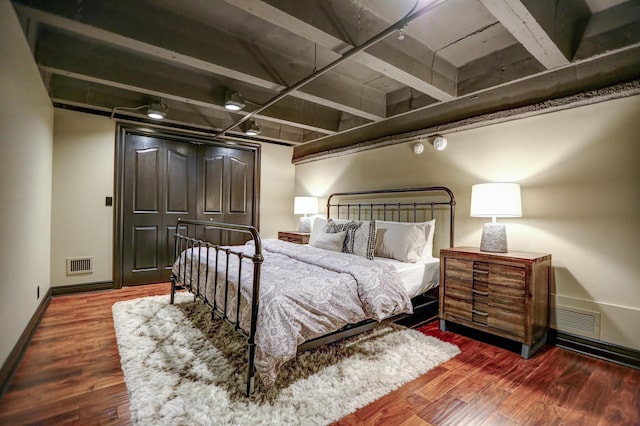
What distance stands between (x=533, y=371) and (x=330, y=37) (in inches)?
106

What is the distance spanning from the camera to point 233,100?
3227mm

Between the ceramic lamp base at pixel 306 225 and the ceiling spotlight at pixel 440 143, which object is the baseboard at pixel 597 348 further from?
the ceramic lamp base at pixel 306 225

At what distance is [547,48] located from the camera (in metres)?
2.10

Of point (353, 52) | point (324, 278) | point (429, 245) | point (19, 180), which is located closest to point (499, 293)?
point (429, 245)

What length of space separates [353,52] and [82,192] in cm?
369

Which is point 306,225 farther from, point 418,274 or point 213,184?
point 418,274

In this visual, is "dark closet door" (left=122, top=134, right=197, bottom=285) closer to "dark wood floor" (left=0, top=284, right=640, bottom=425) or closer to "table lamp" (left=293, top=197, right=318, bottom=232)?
"table lamp" (left=293, top=197, right=318, bottom=232)

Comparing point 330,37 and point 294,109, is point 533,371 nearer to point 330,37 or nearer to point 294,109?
point 330,37

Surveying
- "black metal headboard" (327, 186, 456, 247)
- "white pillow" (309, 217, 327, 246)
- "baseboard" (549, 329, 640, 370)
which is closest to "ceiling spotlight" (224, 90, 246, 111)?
"white pillow" (309, 217, 327, 246)

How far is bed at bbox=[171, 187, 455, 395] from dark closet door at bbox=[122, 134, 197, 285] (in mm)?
1251

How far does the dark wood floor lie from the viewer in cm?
161

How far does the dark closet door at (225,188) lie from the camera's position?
475 cm

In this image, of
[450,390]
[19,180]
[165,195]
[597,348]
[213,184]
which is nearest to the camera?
[450,390]

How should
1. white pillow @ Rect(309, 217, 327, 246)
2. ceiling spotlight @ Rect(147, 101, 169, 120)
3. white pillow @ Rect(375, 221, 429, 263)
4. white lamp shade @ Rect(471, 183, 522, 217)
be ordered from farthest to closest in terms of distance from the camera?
1. white pillow @ Rect(309, 217, 327, 246)
2. ceiling spotlight @ Rect(147, 101, 169, 120)
3. white pillow @ Rect(375, 221, 429, 263)
4. white lamp shade @ Rect(471, 183, 522, 217)
